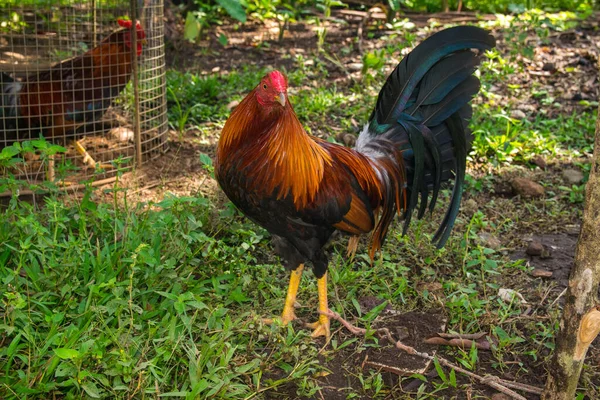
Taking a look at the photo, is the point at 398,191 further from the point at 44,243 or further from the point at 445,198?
the point at 44,243

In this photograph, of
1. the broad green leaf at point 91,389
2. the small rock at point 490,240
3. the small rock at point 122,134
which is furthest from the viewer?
the small rock at point 122,134

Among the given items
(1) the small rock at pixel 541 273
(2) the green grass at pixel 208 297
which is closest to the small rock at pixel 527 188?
(2) the green grass at pixel 208 297

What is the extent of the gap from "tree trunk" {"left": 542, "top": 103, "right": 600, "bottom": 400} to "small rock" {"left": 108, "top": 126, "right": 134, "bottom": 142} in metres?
4.40

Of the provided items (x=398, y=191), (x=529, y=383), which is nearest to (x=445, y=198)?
(x=398, y=191)

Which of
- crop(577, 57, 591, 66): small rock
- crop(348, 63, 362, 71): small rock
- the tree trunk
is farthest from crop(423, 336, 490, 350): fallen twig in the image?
crop(577, 57, 591, 66): small rock

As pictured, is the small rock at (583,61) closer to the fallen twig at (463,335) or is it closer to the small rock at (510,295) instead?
the small rock at (510,295)

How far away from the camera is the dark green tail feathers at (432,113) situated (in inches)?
142

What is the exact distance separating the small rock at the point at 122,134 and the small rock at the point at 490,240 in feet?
10.9

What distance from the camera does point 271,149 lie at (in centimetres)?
334

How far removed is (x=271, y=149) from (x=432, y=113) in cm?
101

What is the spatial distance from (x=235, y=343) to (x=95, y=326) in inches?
28.1

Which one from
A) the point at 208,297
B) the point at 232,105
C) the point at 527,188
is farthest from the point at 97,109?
the point at 527,188

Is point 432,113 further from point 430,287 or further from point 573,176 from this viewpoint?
point 573,176

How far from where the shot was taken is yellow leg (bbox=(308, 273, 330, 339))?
365cm
